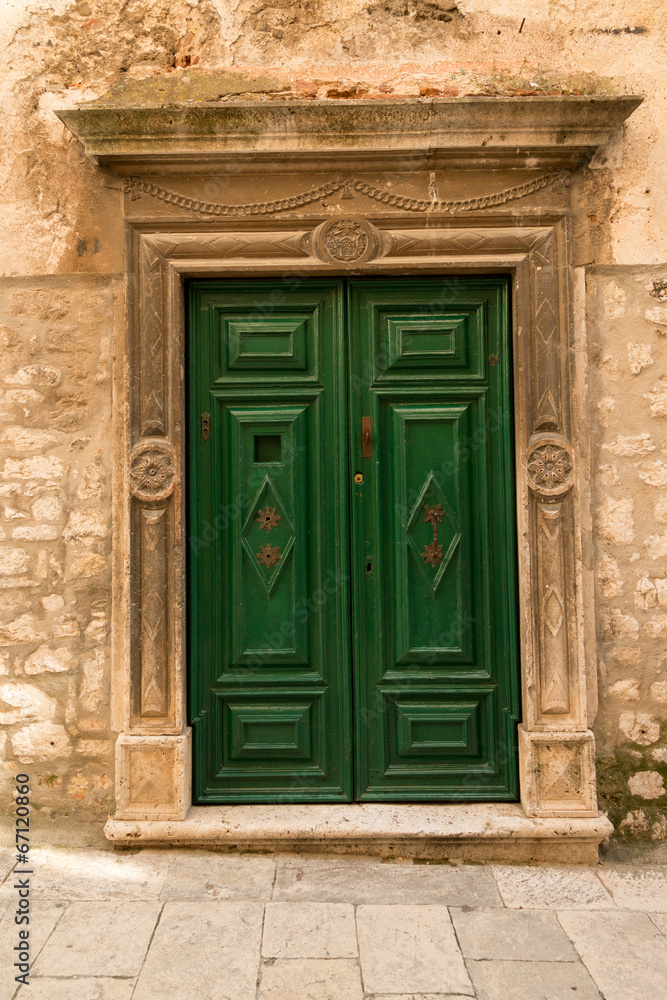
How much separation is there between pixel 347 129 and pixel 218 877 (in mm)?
3112

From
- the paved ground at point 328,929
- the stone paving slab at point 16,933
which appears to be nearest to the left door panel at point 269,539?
the paved ground at point 328,929

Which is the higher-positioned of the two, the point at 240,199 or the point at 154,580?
the point at 240,199

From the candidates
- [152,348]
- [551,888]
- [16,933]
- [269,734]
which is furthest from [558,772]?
[152,348]

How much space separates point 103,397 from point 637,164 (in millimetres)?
2574

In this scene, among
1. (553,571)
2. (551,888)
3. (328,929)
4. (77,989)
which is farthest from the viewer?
(553,571)

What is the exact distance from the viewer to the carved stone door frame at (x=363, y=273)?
2.96m

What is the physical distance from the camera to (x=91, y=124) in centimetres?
290

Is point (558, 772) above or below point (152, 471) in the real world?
below

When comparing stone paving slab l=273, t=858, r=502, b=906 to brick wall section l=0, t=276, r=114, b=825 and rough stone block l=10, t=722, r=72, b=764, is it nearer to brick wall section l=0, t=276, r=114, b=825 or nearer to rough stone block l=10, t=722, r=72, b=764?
brick wall section l=0, t=276, r=114, b=825

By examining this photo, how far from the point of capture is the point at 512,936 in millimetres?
2396

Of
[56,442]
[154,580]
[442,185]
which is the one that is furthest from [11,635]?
[442,185]

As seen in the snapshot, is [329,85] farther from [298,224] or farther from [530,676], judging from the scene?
[530,676]

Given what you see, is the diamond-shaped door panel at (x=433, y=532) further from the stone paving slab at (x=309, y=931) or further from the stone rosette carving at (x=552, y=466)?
the stone paving slab at (x=309, y=931)

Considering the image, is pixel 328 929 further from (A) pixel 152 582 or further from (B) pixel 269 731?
(A) pixel 152 582
